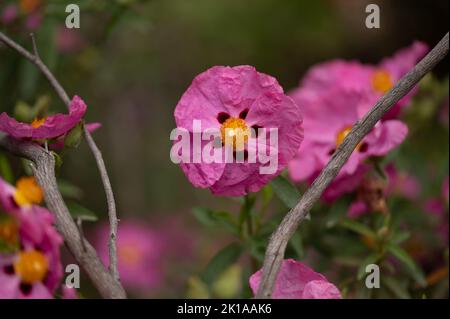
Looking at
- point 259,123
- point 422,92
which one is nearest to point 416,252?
point 422,92

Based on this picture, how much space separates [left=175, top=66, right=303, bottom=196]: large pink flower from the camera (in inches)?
42.9

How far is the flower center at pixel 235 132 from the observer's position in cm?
114

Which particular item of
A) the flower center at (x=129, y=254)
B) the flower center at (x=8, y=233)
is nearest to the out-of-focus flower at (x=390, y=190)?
the flower center at (x=8, y=233)

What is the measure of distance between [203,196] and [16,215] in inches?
61.8

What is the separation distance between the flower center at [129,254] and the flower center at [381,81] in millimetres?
1079

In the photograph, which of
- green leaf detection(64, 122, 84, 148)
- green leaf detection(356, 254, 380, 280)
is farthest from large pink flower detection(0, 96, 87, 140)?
green leaf detection(356, 254, 380, 280)

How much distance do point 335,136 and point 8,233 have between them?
64 centimetres

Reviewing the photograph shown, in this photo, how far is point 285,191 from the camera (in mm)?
1197

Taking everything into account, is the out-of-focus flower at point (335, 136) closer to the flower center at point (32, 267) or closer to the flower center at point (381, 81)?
the flower center at point (381, 81)

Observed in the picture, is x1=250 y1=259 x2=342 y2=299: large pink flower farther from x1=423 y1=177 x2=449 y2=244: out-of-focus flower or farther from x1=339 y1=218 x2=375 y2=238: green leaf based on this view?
x1=423 y1=177 x2=449 y2=244: out-of-focus flower

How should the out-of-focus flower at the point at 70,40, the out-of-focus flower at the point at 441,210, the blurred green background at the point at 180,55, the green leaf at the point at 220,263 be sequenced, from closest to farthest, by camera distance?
the green leaf at the point at 220,263 < the out-of-focus flower at the point at 441,210 < the out-of-focus flower at the point at 70,40 < the blurred green background at the point at 180,55

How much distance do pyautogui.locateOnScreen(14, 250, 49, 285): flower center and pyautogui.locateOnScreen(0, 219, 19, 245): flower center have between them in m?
0.04

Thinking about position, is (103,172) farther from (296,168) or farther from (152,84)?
(152,84)

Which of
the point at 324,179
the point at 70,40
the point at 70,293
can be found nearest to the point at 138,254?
the point at 70,40
